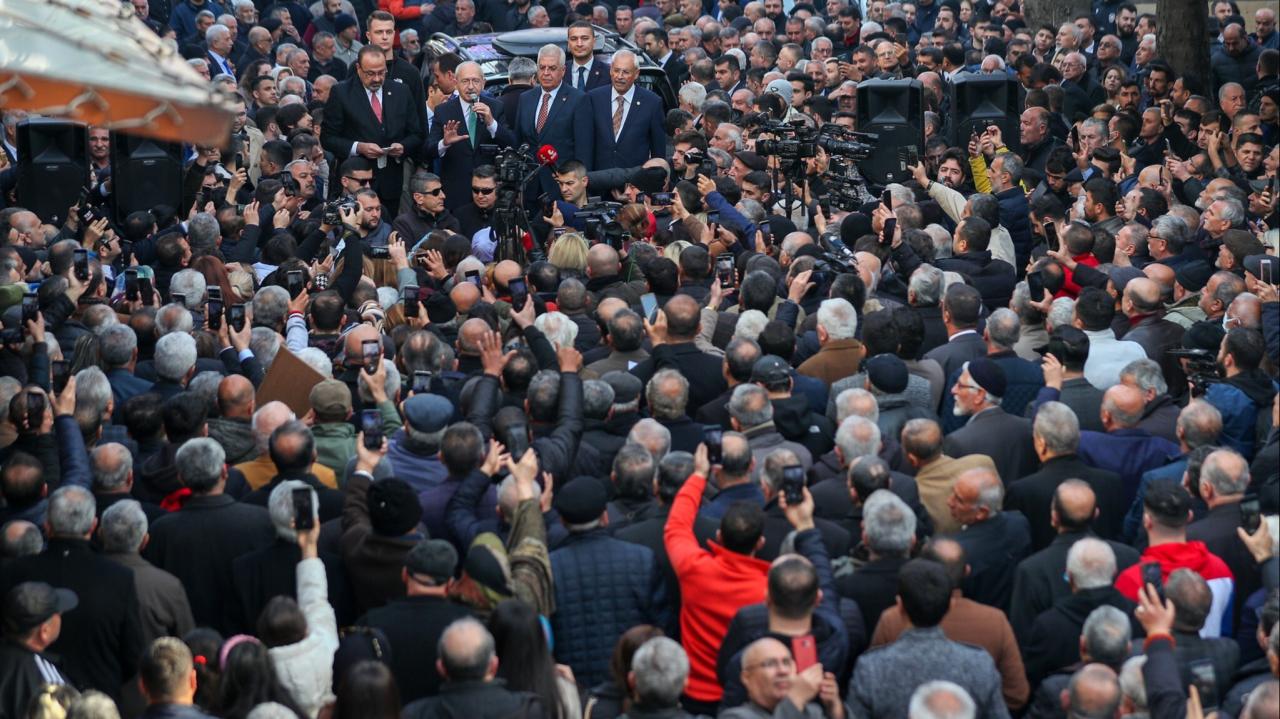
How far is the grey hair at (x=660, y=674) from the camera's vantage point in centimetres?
589

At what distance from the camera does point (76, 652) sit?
6.91 meters

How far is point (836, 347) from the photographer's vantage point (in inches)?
364

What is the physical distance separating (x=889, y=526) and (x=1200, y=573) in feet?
3.98

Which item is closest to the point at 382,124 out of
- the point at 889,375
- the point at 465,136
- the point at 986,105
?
the point at 465,136

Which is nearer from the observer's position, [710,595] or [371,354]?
[710,595]

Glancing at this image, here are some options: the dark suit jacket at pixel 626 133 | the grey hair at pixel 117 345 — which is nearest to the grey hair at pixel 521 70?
the dark suit jacket at pixel 626 133

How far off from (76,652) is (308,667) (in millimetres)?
1150

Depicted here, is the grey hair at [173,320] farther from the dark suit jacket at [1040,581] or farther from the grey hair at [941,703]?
the grey hair at [941,703]

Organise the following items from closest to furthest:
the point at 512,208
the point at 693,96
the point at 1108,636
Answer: the point at 1108,636, the point at 512,208, the point at 693,96

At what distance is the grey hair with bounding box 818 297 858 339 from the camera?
30.4ft

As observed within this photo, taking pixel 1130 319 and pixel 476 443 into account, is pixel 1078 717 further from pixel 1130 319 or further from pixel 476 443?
pixel 1130 319

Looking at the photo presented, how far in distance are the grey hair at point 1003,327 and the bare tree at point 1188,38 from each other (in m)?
9.10

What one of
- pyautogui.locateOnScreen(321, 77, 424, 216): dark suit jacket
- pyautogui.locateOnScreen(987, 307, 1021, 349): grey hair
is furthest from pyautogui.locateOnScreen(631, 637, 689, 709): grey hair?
pyautogui.locateOnScreen(321, 77, 424, 216): dark suit jacket

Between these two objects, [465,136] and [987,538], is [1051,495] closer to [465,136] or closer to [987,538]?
[987,538]
